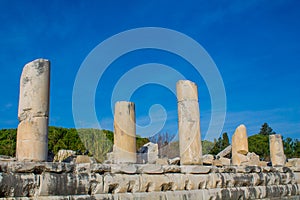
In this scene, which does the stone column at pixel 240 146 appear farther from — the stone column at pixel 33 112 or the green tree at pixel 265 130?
the green tree at pixel 265 130

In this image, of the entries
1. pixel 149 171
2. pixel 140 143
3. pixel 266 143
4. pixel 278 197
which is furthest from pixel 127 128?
pixel 266 143

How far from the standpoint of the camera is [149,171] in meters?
7.56

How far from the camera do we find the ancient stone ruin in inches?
238

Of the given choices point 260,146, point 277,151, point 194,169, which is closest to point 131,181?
point 194,169

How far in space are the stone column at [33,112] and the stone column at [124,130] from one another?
301 cm

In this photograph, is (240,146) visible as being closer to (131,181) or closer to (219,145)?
(131,181)

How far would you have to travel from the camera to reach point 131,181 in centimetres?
717

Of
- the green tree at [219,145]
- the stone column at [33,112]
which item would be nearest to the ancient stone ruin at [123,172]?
the stone column at [33,112]

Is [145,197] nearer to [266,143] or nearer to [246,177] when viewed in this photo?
[246,177]

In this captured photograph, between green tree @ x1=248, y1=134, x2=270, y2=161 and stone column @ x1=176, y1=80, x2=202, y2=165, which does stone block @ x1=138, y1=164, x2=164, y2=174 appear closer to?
stone column @ x1=176, y1=80, x2=202, y2=165

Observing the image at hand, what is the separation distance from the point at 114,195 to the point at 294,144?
34.3 meters

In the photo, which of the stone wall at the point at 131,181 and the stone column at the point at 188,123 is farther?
the stone column at the point at 188,123

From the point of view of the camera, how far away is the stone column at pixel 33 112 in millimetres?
7168

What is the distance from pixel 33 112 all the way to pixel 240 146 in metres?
13.0
